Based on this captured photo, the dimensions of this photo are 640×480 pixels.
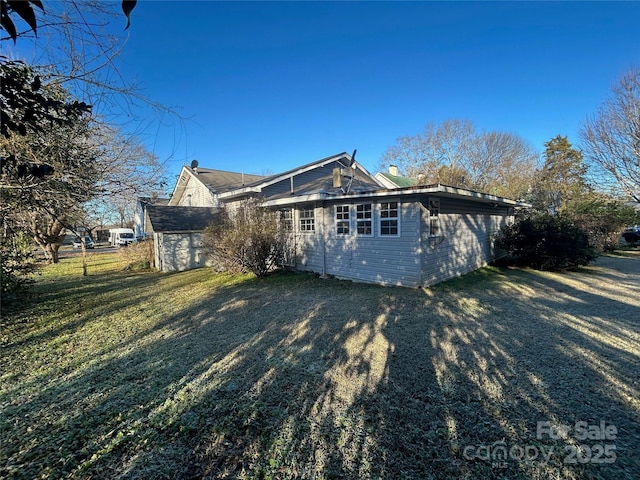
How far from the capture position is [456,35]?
9750mm

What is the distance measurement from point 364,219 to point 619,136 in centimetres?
1637

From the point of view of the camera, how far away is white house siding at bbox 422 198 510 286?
8422mm

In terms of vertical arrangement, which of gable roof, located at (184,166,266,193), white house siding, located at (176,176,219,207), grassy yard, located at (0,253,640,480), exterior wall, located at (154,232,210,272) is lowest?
grassy yard, located at (0,253,640,480)

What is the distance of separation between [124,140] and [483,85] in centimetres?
1565

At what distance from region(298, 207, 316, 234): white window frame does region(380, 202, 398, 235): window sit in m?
2.87

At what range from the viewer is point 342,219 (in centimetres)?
966

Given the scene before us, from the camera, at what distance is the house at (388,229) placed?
812cm

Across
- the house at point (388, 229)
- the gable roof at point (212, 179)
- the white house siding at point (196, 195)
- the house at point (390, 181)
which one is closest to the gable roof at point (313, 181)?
the house at point (388, 229)

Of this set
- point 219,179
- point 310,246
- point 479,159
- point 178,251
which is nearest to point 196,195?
point 219,179

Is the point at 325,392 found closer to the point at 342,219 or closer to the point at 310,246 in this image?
the point at 342,219

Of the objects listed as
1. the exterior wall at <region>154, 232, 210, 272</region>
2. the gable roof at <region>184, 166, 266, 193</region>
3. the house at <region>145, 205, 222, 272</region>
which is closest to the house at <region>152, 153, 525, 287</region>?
the house at <region>145, 205, 222, 272</region>

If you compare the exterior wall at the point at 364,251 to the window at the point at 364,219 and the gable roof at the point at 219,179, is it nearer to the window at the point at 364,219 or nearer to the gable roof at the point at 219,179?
the window at the point at 364,219

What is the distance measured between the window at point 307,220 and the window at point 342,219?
1.17 meters

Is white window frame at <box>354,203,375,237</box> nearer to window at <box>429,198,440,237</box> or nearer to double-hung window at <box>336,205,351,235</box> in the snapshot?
double-hung window at <box>336,205,351,235</box>
